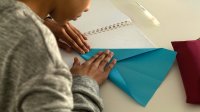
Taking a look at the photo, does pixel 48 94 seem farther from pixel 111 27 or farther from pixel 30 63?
pixel 111 27

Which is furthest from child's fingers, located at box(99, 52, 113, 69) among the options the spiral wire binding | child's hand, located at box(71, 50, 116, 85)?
the spiral wire binding

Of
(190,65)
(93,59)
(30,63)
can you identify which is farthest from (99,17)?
(30,63)

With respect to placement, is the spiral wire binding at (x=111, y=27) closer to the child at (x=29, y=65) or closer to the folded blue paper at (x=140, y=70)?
the folded blue paper at (x=140, y=70)

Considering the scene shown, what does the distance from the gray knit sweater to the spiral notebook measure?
40 cm

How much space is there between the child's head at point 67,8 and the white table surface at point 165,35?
0.68ft

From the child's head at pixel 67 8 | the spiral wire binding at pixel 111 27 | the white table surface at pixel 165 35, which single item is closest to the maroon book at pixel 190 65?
the white table surface at pixel 165 35

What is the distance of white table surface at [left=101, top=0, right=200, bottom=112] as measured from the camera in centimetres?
74

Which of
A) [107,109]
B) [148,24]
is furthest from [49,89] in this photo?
[148,24]

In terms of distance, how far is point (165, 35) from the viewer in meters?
0.92

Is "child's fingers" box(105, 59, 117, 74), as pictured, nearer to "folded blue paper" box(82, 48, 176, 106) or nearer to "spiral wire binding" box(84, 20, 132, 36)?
"folded blue paper" box(82, 48, 176, 106)

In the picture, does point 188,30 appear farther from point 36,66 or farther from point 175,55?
point 36,66

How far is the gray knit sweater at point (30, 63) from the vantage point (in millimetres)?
465

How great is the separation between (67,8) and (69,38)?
0.28m

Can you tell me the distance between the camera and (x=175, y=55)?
0.84 meters
